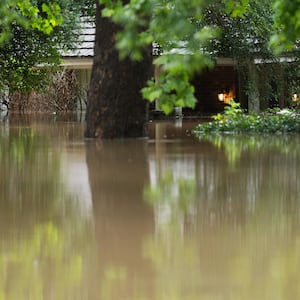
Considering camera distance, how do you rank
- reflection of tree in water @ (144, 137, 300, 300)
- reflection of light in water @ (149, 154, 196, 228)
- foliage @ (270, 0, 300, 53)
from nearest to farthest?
reflection of tree in water @ (144, 137, 300, 300)
foliage @ (270, 0, 300, 53)
reflection of light in water @ (149, 154, 196, 228)

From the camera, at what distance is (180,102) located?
3.63 metres

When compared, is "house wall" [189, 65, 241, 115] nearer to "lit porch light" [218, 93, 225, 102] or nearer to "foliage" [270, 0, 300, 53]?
"lit porch light" [218, 93, 225, 102]

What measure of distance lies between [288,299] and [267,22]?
65.5 feet

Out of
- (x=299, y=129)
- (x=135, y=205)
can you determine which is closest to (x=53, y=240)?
(x=135, y=205)

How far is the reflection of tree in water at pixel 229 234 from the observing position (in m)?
4.00

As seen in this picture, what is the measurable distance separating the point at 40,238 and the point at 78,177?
3052 millimetres

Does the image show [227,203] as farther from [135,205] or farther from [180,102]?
[180,102]

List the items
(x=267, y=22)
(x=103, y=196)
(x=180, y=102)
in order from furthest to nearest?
(x=267, y=22)
(x=103, y=196)
(x=180, y=102)

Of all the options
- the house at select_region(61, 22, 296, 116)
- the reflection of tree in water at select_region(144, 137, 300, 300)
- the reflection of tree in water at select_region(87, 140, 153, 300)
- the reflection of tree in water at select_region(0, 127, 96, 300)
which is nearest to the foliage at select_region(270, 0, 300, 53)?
the reflection of tree in water at select_region(144, 137, 300, 300)

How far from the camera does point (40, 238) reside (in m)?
5.15

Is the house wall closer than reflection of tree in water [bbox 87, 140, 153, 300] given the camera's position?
No

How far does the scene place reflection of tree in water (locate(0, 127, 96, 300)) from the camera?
4027 millimetres

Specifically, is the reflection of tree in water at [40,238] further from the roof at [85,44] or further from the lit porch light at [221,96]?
the lit porch light at [221,96]

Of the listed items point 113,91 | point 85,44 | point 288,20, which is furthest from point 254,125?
point 85,44
